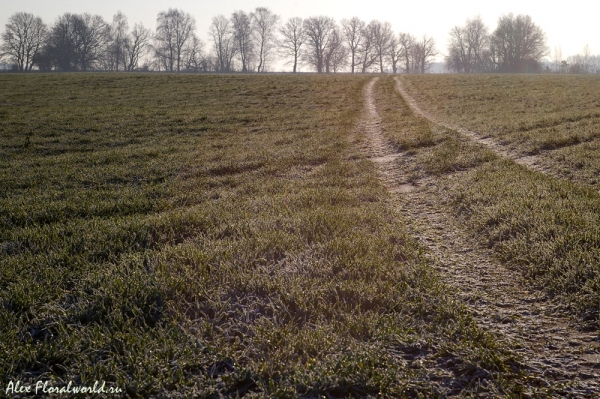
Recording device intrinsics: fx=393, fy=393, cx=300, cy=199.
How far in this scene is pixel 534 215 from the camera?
5.14 metres

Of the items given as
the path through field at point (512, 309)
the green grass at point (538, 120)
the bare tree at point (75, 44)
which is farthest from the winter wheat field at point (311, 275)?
the bare tree at point (75, 44)

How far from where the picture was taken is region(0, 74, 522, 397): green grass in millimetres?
2740

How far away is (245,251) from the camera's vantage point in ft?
14.7

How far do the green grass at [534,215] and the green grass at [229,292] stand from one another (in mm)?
1009

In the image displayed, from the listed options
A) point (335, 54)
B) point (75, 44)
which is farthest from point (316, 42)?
point (75, 44)

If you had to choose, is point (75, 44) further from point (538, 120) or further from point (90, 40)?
point (538, 120)

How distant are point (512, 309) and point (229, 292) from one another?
2549mm

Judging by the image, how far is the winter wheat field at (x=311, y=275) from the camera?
9.02 ft

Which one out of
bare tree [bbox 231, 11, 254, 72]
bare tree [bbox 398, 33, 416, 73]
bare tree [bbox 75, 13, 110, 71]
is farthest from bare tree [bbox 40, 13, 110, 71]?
bare tree [bbox 398, 33, 416, 73]

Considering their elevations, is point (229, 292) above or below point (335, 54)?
below

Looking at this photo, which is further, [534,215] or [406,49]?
[406,49]

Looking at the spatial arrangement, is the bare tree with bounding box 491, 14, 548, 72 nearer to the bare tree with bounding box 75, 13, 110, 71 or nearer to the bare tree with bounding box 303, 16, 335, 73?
the bare tree with bounding box 303, 16, 335, 73

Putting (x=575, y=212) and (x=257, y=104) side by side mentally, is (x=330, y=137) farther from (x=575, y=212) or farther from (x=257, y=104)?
(x=257, y=104)

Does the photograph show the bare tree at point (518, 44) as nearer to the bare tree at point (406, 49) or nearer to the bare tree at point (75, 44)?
the bare tree at point (406, 49)
